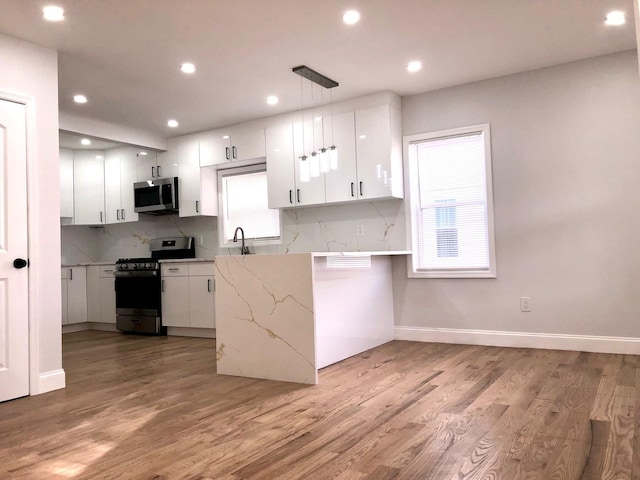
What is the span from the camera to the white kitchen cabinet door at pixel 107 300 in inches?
256

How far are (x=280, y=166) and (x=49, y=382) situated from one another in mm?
3074

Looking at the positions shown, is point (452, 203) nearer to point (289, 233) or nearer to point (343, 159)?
point (343, 159)

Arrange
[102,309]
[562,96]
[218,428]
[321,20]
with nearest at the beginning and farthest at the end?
[218,428], [321,20], [562,96], [102,309]

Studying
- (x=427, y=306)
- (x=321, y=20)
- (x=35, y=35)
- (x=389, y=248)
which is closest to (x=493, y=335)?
(x=427, y=306)

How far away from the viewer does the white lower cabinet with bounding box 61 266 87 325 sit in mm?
6512

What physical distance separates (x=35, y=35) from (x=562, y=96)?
13.5 ft

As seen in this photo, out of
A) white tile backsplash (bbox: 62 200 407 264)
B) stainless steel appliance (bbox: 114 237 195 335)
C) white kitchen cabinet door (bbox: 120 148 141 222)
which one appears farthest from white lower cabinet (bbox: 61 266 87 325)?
white kitchen cabinet door (bbox: 120 148 141 222)

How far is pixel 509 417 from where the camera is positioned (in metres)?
2.60

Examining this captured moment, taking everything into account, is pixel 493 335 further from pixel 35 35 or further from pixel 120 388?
pixel 35 35

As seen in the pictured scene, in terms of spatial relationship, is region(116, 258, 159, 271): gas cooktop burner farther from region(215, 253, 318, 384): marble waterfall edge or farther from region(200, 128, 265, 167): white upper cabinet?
region(215, 253, 318, 384): marble waterfall edge

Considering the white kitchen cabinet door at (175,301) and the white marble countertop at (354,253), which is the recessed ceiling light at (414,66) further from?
the white kitchen cabinet door at (175,301)

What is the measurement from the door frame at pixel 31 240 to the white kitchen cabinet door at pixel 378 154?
2.80 m

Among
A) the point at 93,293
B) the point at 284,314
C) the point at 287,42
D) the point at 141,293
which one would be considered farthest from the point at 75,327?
the point at 287,42

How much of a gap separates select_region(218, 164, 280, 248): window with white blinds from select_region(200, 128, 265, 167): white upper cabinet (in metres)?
0.30
